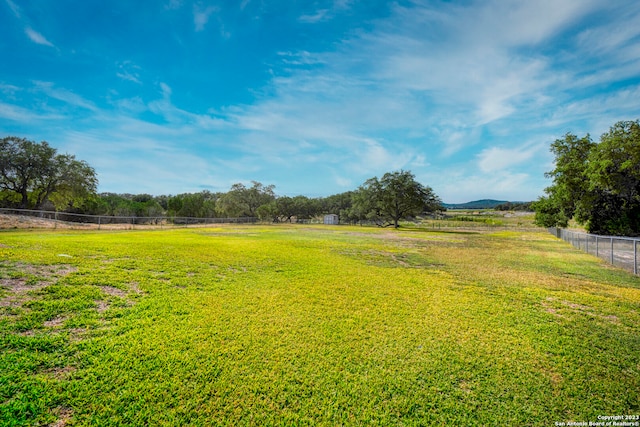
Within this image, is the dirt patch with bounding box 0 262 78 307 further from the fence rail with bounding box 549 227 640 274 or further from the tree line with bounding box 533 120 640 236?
the tree line with bounding box 533 120 640 236

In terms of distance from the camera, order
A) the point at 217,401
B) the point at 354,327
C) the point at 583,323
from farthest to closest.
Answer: the point at 583,323, the point at 354,327, the point at 217,401

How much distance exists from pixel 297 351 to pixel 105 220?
46321 mm

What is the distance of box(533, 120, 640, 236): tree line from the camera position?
64.8 feet

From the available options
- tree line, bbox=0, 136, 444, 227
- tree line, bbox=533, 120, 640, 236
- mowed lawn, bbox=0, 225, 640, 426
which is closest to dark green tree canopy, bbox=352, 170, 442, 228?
tree line, bbox=0, 136, 444, 227

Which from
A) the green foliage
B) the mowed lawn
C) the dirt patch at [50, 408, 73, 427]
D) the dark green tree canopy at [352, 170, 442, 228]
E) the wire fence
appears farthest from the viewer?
the green foliage

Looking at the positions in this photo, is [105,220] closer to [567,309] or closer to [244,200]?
[244,200]

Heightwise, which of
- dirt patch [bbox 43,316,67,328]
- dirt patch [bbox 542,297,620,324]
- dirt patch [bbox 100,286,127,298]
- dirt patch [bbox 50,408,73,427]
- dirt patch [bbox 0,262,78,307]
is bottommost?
dirt patch [bbox 542,297,620,324]

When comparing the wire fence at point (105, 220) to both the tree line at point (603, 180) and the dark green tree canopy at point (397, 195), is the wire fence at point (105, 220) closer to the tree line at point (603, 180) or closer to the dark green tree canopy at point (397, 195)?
the dark green tree canopy at point (397, 195)

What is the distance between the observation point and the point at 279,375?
3186 mm

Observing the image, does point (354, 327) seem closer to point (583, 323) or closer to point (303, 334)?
point (303, 334)

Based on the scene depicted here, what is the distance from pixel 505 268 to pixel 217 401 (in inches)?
450

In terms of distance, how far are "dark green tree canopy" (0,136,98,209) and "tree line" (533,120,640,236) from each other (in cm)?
5554

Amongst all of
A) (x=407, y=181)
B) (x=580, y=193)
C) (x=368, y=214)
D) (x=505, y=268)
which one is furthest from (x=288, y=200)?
(x=505, y=268)

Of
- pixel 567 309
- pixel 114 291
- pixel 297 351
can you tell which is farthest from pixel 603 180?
pixel 114 291
